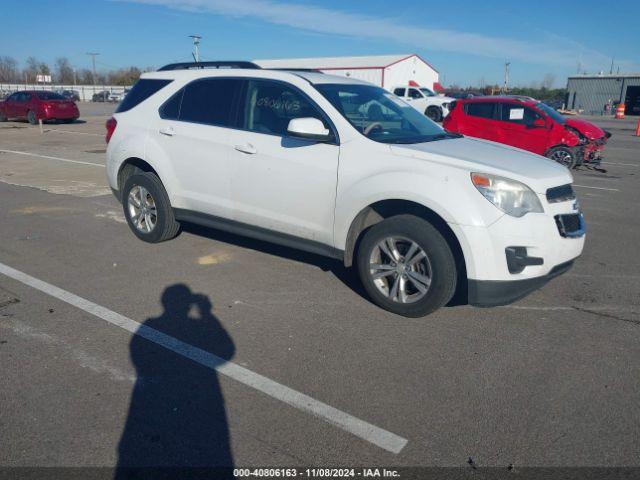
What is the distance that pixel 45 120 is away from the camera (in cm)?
2605

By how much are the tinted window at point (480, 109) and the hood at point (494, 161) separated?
9.16 metres

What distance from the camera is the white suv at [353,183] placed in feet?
12.7

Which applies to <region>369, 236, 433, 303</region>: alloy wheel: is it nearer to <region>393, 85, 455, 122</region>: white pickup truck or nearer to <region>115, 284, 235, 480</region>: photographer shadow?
<region>115, 284, 235, 480</region>: photographer shadow

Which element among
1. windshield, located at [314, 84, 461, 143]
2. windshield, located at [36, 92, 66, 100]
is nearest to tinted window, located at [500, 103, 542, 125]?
windshield, located at [314, 84, 461, 143]

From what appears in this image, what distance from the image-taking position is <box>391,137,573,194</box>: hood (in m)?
3.93

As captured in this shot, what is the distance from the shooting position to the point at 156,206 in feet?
19.4

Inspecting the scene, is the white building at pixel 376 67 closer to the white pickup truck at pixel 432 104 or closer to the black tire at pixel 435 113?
the white pickup truck at pixel 432 104

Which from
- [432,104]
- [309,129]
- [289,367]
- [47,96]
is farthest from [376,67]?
[289,367]

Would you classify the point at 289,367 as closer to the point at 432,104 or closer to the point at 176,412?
the point at 176,412

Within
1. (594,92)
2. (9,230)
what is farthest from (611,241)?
(594,92)

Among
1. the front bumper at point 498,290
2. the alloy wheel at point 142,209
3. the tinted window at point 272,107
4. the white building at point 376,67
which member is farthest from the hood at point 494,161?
the white building at point 376,67

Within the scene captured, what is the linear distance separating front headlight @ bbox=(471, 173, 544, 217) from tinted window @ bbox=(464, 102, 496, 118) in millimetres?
10110

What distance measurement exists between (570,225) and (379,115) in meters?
1.96

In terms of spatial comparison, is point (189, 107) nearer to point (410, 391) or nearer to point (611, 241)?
point (410, 391)
